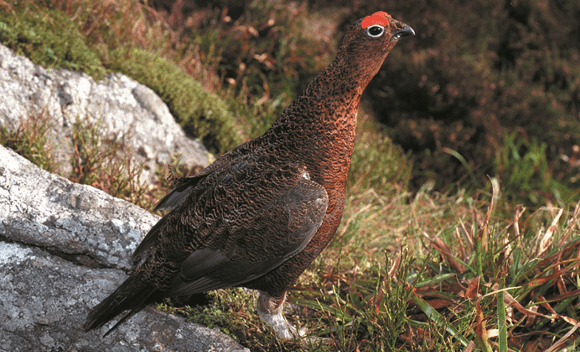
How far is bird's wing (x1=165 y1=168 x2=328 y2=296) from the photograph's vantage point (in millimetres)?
2314

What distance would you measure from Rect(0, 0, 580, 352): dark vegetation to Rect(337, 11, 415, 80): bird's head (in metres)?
1.02

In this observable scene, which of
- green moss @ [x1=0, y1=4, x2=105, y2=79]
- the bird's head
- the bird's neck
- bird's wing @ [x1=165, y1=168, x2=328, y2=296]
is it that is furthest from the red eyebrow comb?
green moss @ [x1=0, y1=4, x2=105, y2=79]

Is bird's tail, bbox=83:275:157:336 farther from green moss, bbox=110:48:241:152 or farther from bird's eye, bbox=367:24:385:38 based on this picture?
green moss, bbox=110:48:241:152

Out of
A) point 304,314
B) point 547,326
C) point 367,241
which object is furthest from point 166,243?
point 547,326

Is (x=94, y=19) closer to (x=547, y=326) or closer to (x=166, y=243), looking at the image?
(x=166, y=243)

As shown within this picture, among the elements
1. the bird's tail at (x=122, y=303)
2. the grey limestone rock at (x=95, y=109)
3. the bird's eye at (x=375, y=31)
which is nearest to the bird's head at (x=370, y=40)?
the bird's eye at (x=375, y=31)

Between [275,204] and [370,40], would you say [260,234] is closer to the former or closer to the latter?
[275,204]

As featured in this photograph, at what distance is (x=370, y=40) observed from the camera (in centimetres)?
228

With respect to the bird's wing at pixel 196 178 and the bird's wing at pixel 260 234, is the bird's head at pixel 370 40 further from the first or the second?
the bird's wing at pixel 196 178

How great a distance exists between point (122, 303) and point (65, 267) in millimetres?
526

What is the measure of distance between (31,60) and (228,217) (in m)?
2.36

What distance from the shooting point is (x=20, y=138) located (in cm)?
329

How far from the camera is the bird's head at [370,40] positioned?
2.28 meters

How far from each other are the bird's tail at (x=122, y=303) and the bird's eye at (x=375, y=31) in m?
1.72
